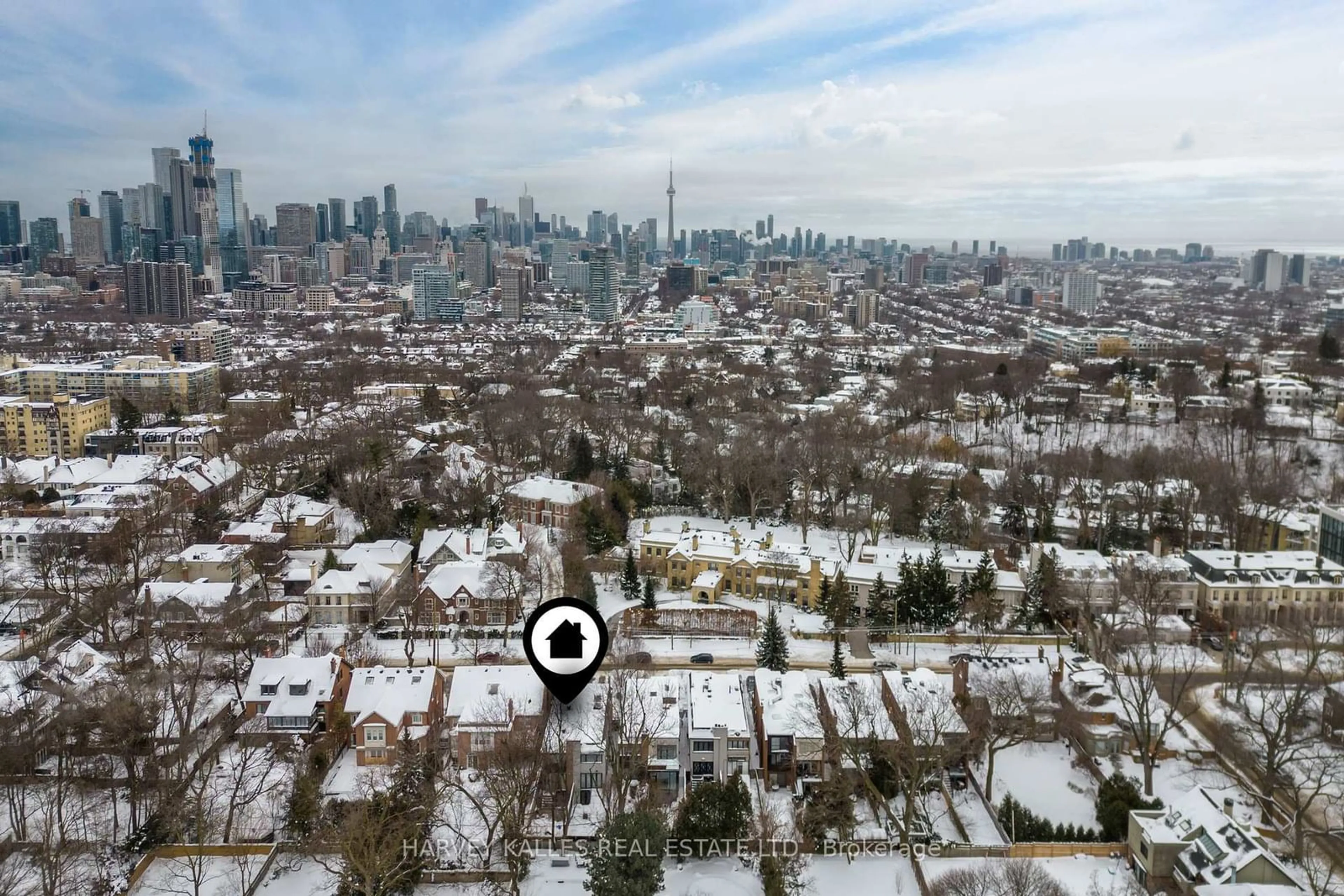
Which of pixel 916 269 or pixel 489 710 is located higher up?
pixel 916 269

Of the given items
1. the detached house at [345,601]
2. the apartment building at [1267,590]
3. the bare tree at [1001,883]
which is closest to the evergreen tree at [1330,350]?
the apartment building at [1267,590]

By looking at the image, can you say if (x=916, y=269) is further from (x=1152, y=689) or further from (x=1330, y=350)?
(x=1152, y=689)

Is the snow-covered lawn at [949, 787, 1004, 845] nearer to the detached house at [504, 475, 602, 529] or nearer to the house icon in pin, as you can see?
the house icon in pin

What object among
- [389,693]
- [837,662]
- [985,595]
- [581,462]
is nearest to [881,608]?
[985,595]

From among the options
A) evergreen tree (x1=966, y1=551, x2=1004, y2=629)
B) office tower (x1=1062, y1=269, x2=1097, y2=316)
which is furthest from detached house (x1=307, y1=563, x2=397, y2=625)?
office tower (x1=1062, y1=269, x2=1097, y2=316)

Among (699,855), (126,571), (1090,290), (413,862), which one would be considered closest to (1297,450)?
(699,855)

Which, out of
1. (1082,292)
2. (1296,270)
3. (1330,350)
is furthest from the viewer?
(1296,270)
